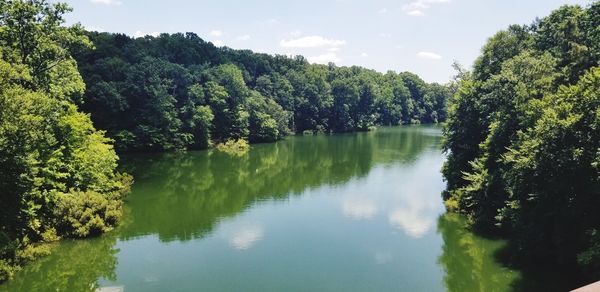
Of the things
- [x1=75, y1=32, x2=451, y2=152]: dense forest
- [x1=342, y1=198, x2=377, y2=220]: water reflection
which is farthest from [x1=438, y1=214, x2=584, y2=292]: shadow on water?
[x1=75, y1=32, x2=451, y2=152]: dense forest

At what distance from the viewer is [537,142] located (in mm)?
18922

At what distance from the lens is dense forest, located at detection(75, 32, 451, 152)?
192ft

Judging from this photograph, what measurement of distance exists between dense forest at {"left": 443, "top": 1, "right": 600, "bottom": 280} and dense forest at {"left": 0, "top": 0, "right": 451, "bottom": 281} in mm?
21403

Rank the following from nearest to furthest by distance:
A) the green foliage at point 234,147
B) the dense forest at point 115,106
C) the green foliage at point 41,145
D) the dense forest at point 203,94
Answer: the green foliage at point 41,145
the dense forest at point 115,106
the dense forest at point 203,94
the green foliage at point 234,147

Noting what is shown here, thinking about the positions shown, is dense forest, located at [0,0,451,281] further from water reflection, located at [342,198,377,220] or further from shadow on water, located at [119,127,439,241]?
water reflection, located at [342,198,377,220]

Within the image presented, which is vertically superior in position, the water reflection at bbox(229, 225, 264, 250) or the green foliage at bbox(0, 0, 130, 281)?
the green foliage at bbox(0, 0, 130, 281)

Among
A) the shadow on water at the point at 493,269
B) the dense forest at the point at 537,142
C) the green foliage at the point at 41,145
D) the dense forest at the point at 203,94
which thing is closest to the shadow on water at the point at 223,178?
the green foliage at the point at 41,145

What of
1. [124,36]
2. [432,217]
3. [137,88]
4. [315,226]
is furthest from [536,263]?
[124,36]

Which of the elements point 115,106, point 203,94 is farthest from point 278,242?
point 203,94

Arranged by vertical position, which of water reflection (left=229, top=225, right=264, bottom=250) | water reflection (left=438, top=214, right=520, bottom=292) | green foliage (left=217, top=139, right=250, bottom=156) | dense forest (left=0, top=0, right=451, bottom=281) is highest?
dense forest (left=0, top=0, right=451, bottom=281)

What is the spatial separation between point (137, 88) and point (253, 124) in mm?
22688

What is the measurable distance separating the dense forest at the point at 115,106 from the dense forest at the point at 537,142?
21403 millimetres

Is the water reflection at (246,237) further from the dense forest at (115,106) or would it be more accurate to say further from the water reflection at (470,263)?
the water reflection at (470,263)

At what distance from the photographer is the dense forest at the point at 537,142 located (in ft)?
57.4
